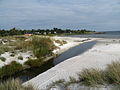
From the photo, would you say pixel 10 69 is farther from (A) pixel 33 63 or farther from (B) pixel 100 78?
(B) pixel 100 78

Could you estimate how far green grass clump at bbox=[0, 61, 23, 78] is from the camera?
14.1m

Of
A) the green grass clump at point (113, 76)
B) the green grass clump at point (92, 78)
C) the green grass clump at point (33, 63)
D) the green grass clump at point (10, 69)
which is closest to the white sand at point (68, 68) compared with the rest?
the green grass clump at point (92, 78)

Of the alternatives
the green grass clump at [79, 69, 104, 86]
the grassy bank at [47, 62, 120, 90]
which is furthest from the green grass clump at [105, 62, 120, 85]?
the green grass clump at [79, 69, 104, 86]

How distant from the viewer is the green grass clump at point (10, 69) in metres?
14.1

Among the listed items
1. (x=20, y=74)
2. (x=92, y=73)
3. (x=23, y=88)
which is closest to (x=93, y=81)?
(x=92, y=73)

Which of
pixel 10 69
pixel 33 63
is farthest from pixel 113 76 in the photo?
pixel 33 63

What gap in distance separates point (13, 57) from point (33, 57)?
2.22 metres

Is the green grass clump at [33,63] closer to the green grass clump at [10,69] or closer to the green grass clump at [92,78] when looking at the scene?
the green grass clump at [10,69]

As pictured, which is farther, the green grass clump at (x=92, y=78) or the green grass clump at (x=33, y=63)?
the green grass clump at (x=33, y=63)

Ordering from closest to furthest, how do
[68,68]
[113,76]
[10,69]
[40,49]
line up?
[113,76]
[68,68]
[10,69]
[40,49]

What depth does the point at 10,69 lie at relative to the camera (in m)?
14.8

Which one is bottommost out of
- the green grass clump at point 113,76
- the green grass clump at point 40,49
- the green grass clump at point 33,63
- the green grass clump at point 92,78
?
the green grass clump at point 33,63

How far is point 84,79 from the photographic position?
691cm

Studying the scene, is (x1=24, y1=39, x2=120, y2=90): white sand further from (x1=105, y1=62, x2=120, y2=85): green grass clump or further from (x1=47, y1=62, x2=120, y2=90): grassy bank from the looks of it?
(x1=105, y1=62, x2=120, y2=85): green grass clump
